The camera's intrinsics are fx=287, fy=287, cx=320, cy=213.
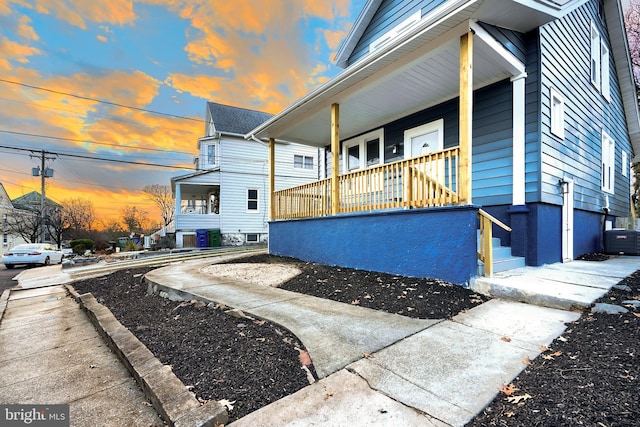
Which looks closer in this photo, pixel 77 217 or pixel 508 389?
pixel 508 389

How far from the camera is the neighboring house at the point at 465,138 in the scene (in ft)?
14.4

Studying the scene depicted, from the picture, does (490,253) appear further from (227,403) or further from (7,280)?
(7,280)

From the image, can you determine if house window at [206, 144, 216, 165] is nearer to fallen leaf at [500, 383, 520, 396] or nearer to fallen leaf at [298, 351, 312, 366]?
fallen leaf at [298, 351, 312, 366]

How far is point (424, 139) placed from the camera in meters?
7.21

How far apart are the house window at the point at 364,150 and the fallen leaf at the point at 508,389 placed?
7.06 metres

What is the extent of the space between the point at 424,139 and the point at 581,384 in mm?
6241

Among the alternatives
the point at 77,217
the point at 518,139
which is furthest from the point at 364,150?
the point at 77,217

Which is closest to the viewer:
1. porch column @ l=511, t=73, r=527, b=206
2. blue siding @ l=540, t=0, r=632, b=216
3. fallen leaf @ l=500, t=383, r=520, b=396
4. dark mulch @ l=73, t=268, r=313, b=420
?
fallen leaf @ l=500, t=383, r=520, b=396

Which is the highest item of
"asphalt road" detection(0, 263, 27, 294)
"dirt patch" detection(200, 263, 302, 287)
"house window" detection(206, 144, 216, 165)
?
"house window" detection(206, 144, 216, 165)

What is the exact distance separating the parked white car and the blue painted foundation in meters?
14.5

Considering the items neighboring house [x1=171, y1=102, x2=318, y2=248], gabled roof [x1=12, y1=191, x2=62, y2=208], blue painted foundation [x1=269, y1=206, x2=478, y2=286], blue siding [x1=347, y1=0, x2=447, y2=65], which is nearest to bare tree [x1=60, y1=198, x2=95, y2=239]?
gabled roof [x1=12, y1=191, x2=62, y2=208]

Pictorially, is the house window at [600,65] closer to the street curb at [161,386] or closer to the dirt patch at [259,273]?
the dirt patch at [259,273]

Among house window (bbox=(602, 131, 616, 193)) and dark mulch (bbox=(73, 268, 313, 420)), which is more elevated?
house window (bbox=(602, 131, 616, 193))

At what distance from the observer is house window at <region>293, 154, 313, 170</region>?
18806mm
